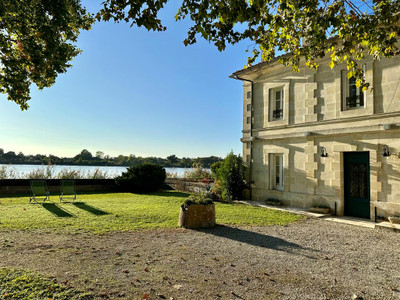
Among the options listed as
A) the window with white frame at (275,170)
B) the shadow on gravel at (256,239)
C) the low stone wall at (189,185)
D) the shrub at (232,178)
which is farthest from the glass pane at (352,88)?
the low stone wall at (189,185)

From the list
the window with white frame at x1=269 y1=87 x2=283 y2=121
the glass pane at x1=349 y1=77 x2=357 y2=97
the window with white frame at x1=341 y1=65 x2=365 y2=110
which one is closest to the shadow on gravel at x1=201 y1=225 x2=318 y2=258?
the window with white frame at x1=341 y1=65 x2=365 y2=110

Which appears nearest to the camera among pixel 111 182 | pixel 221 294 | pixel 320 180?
pixel 221 294

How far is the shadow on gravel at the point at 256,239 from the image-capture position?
5050 millimetres

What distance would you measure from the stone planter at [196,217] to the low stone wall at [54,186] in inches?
375

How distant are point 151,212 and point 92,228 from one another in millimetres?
2446

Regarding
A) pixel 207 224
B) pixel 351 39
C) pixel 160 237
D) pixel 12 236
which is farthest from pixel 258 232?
pixel 12 236

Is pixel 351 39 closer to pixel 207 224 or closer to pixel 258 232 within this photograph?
pixel 258 232

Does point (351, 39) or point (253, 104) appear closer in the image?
point (351, 39)

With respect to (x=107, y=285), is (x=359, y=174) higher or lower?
higher

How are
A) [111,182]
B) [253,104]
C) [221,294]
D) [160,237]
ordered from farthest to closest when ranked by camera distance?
[111,182], [253,104], [160,237], [221,294]

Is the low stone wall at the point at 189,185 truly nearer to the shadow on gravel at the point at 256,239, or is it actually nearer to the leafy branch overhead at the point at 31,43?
the shadow on gravel at the point at 256,239

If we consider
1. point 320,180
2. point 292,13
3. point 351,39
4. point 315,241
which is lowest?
point 315,241

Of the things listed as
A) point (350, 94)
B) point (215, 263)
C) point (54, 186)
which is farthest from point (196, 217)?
point (54, 186)

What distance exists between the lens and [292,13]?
16.5 feet
